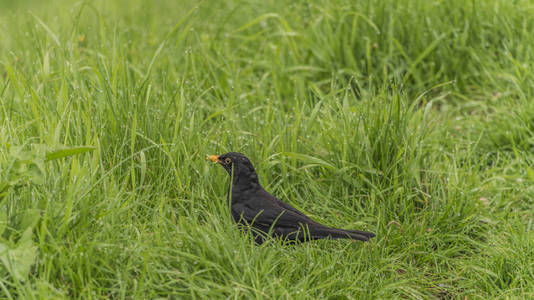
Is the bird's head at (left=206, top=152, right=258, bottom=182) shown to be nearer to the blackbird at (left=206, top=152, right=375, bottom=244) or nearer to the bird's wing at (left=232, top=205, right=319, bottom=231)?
the blackbird at (left=206, top=152, right=375, bottom=244)

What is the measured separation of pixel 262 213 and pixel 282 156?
1.82 ft

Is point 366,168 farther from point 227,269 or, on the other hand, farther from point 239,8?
point 239,8

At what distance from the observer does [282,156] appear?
363 centimetres

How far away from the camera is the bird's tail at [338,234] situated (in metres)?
3.03

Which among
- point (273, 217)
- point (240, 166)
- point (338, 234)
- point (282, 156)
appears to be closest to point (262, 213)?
point (273, 217)

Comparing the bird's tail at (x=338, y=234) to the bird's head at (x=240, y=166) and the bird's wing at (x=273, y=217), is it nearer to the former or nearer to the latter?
the bird's wing at (x=273, y=217)

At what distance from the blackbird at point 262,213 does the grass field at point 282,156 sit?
0.31 feet

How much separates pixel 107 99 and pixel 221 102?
1140 mm

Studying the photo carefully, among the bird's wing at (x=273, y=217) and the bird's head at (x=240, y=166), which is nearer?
the bird's wing at (x=273, y=217)

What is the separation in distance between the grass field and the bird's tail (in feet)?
0.25

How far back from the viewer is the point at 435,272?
326 cm

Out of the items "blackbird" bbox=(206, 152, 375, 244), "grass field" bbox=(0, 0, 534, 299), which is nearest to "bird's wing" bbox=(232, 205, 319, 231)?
"blackbird" bbox=(206, 152, 375, 244)

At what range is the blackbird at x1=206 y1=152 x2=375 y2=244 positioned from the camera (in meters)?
3.07

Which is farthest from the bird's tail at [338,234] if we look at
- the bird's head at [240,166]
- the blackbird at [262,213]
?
the bird's head at [240,166]
